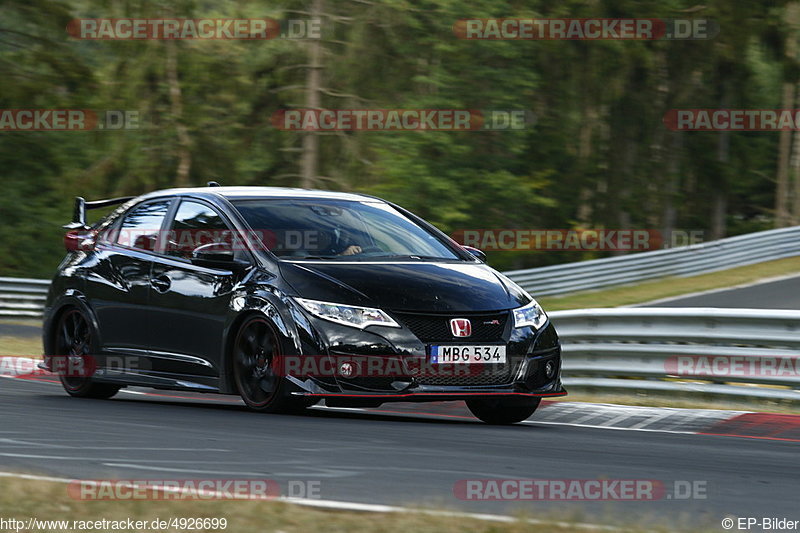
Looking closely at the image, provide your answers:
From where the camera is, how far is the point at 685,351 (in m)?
11.0

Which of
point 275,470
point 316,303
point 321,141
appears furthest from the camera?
point 321,141

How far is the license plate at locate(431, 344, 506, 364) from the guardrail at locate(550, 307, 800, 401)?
2.71 meters

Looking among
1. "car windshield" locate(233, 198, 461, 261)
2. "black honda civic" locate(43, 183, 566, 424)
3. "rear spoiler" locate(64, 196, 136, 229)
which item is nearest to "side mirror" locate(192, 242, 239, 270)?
"black honda civic" locate(43, 183, 566, 424)

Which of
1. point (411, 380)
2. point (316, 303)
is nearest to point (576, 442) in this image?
point (411, 380)

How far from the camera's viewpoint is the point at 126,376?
10039 mm

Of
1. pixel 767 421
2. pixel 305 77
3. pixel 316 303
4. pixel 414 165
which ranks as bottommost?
pixel 767 421

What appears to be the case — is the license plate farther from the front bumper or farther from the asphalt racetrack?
the asphalt racetrack

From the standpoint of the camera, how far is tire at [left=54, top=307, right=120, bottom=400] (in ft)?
34.5

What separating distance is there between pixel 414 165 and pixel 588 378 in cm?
2670

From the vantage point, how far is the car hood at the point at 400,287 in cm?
842

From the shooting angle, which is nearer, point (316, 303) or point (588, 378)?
point (316, 303)

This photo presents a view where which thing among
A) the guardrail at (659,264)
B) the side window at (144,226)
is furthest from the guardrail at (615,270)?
the side window at (144,226)

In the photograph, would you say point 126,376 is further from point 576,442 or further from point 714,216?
point 714,216

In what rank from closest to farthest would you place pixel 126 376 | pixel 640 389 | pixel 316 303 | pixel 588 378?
pixel 316 303 < pixel 126 376 < pixel 640 389 < pixel 588 378
